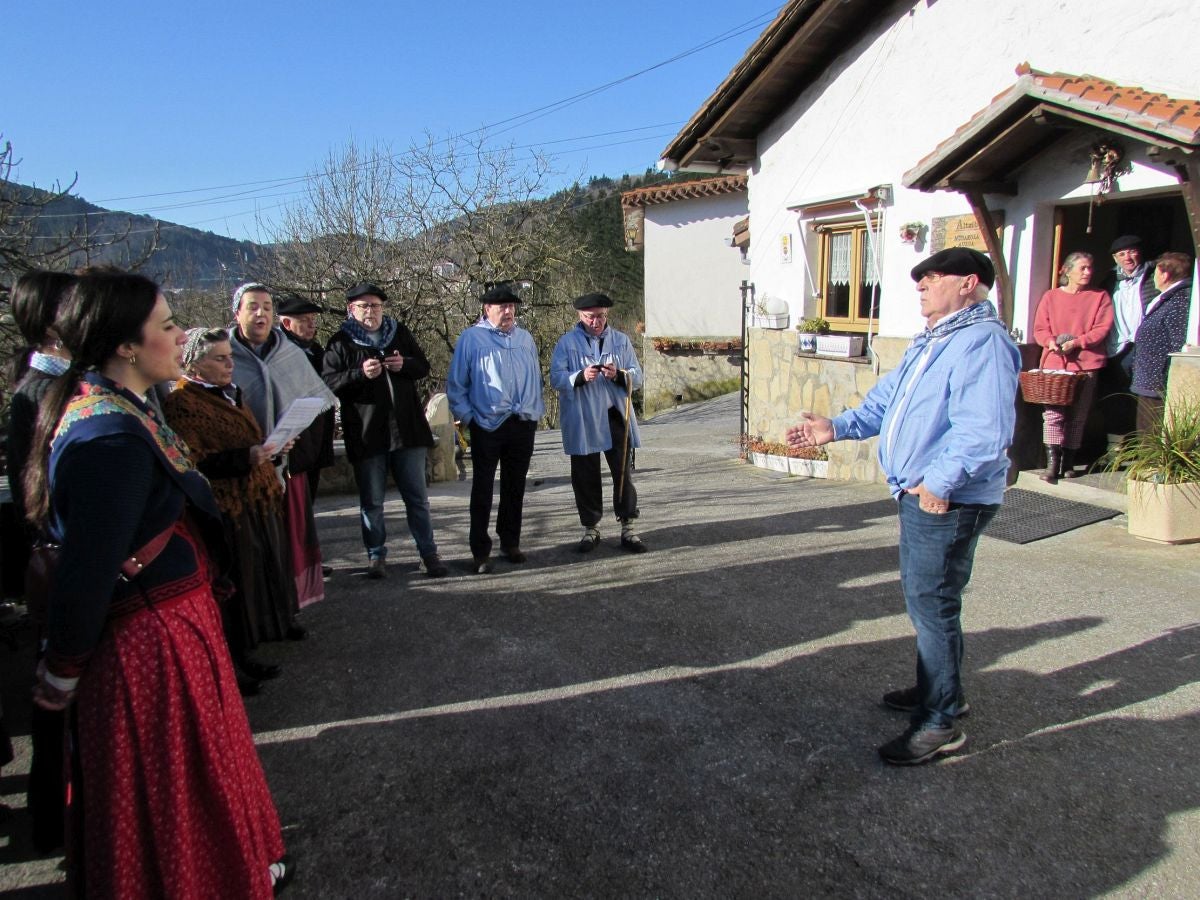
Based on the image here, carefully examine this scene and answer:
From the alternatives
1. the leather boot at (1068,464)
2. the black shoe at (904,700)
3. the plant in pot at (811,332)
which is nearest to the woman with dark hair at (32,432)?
the black shoe at (904,700)

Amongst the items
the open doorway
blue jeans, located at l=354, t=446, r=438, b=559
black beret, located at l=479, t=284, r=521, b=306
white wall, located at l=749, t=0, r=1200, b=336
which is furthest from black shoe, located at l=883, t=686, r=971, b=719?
the open doorway

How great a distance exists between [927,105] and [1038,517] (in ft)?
14.2

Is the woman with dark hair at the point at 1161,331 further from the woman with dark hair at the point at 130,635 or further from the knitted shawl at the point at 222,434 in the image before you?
the woman with dark hair at the point at 130,635

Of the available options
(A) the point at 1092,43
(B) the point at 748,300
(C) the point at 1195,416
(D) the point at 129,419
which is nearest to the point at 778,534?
(C) the point at 1195,416

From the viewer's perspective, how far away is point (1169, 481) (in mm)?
5203

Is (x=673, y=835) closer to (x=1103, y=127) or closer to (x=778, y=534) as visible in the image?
(x=778, y=534)

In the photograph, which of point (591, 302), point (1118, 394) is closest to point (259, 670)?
point (591, 302)

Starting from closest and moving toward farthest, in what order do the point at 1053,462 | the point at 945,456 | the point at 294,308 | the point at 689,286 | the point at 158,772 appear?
the point at 158,772
the point at 945,456
the point at 294,308
the point at 1053,462
the point at 689,286

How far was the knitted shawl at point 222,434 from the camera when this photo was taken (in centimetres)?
362

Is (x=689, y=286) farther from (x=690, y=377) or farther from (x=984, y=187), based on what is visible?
(x=984, y=187)

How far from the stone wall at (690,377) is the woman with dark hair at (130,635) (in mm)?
26135

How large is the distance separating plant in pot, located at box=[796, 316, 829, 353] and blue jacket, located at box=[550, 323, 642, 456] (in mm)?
4484

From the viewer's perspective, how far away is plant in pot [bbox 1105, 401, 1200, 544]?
5.18 m

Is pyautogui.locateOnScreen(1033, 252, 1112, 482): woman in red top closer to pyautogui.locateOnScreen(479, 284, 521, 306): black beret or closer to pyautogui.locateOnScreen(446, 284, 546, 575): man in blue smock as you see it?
pyautogui.locateOnScreen(446, 284, 546, 575): man in blue smock
